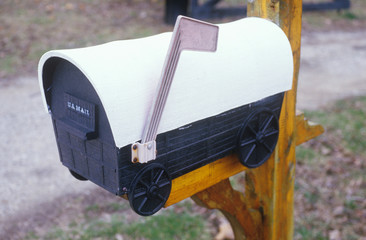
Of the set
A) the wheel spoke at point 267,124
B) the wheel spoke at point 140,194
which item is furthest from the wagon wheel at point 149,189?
the wheel spoke at point 267,124

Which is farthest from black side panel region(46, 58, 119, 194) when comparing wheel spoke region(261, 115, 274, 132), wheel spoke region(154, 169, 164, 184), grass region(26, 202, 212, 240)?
grass region(26, 202, 212, 240)

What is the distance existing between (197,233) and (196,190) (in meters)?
1.84

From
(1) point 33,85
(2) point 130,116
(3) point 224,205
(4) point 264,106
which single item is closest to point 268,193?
(3) point 224,205

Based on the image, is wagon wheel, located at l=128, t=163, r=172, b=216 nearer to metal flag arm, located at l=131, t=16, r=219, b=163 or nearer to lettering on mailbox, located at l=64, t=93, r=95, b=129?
metal flag arm, located at l=131, t=16, r=219, b=163

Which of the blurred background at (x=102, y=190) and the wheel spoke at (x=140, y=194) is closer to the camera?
the wheel spoke at (x=140, y=194)

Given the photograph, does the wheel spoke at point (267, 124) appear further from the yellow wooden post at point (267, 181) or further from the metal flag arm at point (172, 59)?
the metal flag arm at point (172, 59)

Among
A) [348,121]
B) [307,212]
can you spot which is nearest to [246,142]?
[307,212]

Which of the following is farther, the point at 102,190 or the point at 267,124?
the point at 102,190

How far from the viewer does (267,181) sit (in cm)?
201

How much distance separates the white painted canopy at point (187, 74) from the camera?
117cm

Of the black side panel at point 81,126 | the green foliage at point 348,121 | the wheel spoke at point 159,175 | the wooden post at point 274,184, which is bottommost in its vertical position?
the green foliage at point 348,121

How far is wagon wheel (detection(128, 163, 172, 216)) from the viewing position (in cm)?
129

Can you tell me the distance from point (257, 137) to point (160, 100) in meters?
0.56

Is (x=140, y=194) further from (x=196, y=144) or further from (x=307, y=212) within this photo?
(x=307, y=212)
